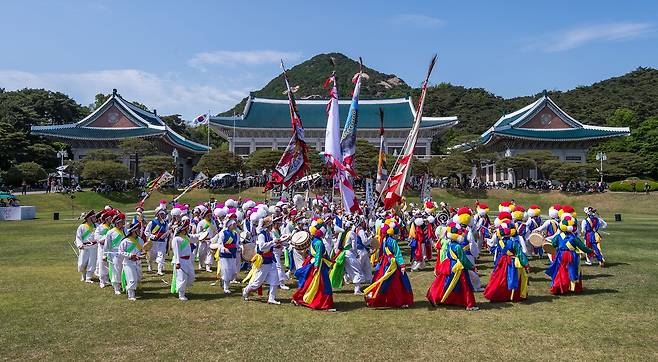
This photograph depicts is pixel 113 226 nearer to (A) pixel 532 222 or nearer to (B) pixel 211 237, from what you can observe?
(B) pixel 211 237

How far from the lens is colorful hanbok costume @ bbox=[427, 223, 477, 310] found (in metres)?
9.37

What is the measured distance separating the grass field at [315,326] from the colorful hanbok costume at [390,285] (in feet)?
1.04

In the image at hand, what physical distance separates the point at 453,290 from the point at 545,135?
48920 mm

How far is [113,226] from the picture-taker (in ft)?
36.6

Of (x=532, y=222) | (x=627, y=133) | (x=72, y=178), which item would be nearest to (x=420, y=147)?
(x=627, y=133)

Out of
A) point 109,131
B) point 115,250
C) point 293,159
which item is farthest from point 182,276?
point 109,131

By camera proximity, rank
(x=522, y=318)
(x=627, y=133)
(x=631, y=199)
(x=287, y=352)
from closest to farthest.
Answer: (x=287, y=352)
(x=522, y=318)
(x=631, y=199)
(x=627, y=133)

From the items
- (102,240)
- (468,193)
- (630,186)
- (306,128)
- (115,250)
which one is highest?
(306,128)

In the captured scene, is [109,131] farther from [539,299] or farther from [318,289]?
[539,299]

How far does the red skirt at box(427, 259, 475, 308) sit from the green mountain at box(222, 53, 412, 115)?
91.9 meters

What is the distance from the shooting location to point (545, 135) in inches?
2110

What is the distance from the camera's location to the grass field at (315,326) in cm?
706

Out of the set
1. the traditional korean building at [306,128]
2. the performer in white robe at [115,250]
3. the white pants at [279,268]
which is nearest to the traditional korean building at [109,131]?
the traditional korean building at [306,128]

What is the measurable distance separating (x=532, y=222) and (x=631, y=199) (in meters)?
33.1
